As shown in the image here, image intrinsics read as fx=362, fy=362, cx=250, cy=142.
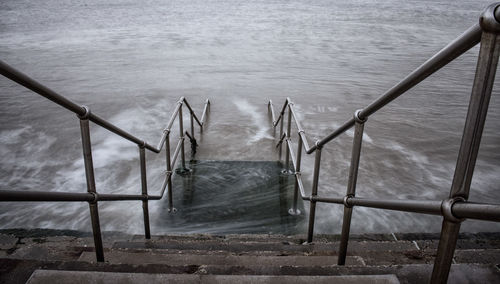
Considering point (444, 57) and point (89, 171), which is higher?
point (444, 57)

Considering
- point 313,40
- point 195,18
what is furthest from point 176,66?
point 195,18

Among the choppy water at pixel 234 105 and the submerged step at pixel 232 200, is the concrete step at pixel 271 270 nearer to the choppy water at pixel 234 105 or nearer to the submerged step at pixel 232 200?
the submerged step at pixel 232 200

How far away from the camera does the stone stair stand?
1.52 m

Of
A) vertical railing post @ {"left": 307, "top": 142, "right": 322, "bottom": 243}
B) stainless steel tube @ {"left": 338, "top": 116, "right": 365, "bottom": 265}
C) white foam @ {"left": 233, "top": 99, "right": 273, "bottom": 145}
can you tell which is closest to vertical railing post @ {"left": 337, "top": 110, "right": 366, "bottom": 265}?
stainless steel tube @ {"left": 338, "top": 116, "right": 365, "bottom": 265}

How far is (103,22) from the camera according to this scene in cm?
2183

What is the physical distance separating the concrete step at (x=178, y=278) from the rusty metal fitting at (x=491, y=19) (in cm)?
102

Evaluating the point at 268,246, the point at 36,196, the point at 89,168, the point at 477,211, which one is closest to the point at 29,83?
the point at 36,196

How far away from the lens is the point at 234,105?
888cm

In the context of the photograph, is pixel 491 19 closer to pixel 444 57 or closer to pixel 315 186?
pixel 444 57

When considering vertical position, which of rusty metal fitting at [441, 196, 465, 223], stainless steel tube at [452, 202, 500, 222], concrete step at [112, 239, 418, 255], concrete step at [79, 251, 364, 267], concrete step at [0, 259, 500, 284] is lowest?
concrete step at [112, 239, 418, 255]

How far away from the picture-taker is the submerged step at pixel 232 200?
13.3 ft

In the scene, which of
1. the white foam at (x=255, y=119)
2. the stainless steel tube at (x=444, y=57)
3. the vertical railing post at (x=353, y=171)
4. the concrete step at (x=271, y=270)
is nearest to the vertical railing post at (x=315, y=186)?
the vertical railing post at (x=353, y=171)

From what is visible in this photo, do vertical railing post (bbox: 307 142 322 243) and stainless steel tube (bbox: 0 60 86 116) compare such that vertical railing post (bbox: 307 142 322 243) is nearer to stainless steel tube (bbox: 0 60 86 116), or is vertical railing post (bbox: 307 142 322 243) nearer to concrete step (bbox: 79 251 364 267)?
concrete step (bbox: 79 251 364 267)

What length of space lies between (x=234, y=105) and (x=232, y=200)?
15.5 feet
